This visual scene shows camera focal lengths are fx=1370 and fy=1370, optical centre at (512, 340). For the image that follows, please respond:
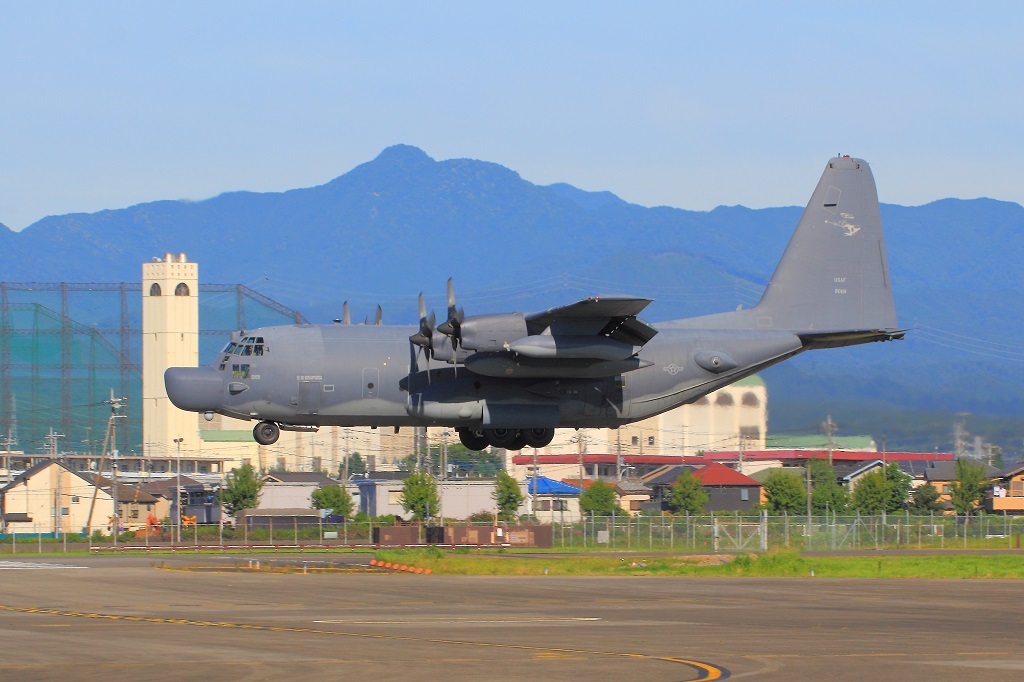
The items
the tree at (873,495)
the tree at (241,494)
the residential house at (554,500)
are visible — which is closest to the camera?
the tree at (873,495)

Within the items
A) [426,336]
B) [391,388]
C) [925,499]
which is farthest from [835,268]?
[925,499]

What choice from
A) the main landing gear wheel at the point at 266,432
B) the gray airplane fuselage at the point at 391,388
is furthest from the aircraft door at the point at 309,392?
the main landing gear wheel at the point at 266,432

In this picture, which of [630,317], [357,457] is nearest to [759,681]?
[630,317]

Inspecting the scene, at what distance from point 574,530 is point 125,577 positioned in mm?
26986

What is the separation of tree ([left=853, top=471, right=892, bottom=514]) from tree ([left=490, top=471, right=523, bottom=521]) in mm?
20548

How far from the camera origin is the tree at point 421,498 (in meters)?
83.1

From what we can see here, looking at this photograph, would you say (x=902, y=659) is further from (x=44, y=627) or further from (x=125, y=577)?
(x=125, y=577)

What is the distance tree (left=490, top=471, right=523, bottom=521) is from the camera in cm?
8500

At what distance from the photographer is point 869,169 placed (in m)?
41.9

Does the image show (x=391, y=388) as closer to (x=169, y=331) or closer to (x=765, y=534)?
(x=765, y=534)

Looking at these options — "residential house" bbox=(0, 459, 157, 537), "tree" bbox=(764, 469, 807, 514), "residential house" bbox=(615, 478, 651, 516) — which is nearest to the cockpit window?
"tree" bbox=(764, 469, 807, 514)

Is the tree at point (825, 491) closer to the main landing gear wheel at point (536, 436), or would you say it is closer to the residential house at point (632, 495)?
the residential house at point (632, 495)

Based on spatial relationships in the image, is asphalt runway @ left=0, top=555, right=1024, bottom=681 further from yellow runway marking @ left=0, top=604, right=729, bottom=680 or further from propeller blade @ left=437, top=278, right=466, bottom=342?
Answer: propeller blade @ left=437, top=278, right=466, bottom=342

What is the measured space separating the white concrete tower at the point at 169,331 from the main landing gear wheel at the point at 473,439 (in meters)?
109
